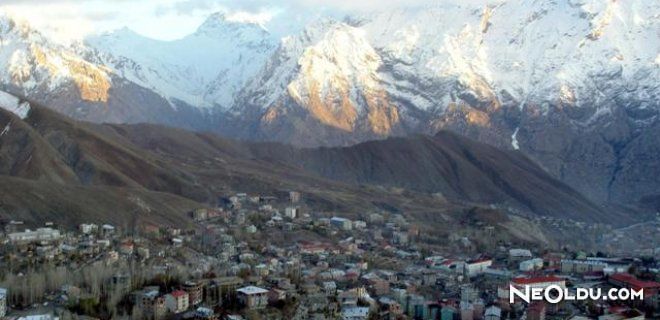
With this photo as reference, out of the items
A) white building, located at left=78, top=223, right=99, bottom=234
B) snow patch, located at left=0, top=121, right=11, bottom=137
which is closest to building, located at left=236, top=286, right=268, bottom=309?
white building, located at left=78, top=223, right=99, bottom=234

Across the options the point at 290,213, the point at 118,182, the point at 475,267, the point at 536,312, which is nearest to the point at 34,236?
the point at 475,267

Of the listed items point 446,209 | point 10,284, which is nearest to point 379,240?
point 446,209

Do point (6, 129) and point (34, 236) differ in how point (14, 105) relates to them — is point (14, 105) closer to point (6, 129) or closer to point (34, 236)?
point (6, 129)

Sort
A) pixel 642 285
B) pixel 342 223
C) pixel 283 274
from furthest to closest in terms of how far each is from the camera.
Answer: pixel 342 223 → pixel 283 274 → pixel 642 285

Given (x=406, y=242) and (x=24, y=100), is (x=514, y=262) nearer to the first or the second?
(x=406, y=242)

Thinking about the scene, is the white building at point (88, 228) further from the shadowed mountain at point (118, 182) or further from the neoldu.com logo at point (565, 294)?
the neoldu.com logo at point (565, 294)

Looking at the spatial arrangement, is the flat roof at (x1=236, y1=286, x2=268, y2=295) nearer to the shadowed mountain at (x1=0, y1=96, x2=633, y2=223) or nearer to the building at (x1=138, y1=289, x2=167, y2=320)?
the building at (x1=138, y1=289, x2=167, y2=320)
